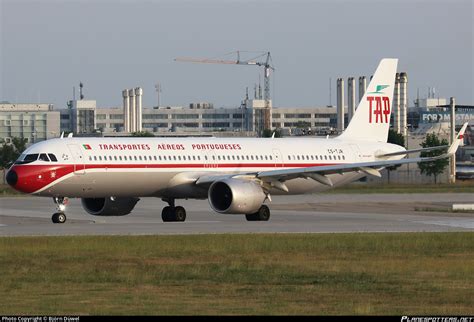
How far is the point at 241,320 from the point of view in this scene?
1908cm

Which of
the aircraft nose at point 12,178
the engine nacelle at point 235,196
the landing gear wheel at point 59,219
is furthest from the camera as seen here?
the landing gear wheel at point 59,219

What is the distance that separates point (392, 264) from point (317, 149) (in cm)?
2659

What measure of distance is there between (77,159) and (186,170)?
17.7 feet

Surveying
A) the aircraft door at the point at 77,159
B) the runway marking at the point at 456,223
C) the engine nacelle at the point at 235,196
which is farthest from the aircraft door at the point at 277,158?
the aircraft door at the point at 77,159

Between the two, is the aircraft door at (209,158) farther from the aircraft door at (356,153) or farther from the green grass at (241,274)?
the green grass at (241,274)

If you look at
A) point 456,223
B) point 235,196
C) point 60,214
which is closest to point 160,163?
point 235,196

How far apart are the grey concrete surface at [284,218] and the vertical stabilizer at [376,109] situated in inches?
159

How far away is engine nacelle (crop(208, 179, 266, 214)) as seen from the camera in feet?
156

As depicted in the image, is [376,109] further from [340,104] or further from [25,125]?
[25,125]

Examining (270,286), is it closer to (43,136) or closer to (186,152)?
(186,152)

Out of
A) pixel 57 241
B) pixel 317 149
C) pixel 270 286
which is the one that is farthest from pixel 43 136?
pixel 270 286

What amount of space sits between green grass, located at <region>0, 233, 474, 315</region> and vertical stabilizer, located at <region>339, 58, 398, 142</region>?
66.0ft

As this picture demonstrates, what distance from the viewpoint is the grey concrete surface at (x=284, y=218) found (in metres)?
43.4

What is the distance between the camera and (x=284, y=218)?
52.8 m
